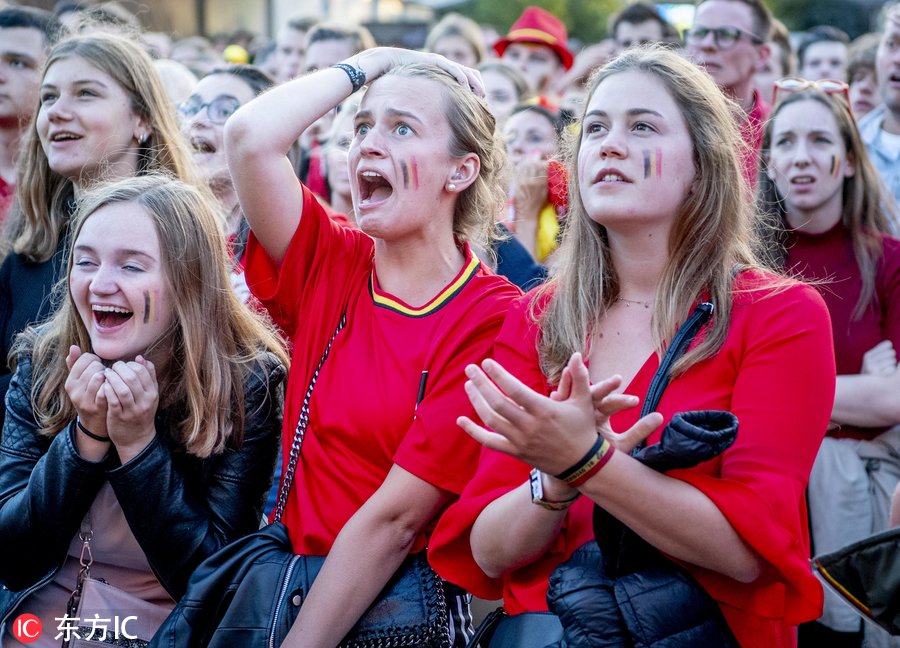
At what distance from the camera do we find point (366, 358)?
8.91 feet

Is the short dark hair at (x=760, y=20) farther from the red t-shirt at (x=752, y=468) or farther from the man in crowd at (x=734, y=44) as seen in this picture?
the red t-shirt at (x=752, y=468)

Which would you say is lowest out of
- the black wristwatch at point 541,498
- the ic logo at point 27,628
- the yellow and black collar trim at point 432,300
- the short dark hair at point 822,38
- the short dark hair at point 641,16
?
the ic logo at point 27,628

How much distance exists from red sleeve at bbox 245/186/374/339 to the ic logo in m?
1.05

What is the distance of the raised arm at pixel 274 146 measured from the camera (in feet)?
8.98

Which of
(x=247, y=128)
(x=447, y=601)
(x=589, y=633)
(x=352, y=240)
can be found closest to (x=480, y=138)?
(x=352, y=240)

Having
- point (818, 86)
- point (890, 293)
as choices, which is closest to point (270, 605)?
point (890, 293)

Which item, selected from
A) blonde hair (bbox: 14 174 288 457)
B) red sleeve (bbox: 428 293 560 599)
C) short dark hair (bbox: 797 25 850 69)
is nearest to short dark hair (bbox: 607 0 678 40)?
short dark hair (bbox: 797 25 850 69)

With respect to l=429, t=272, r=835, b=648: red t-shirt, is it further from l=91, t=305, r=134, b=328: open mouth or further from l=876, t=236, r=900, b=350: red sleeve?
l=876, t=236, r=900, b=350: red sleeve

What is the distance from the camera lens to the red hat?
8.38 metres

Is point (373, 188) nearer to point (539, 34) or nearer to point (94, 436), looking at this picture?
point (94, 436)

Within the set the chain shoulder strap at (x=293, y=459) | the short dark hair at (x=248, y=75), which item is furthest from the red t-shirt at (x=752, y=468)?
the short dark hair at (x=248, y=75)

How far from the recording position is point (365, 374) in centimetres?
268

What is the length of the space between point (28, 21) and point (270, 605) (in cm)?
347

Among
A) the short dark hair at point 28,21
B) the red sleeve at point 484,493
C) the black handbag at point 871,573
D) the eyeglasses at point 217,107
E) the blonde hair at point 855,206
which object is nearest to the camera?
the black handbag at point 871,573
